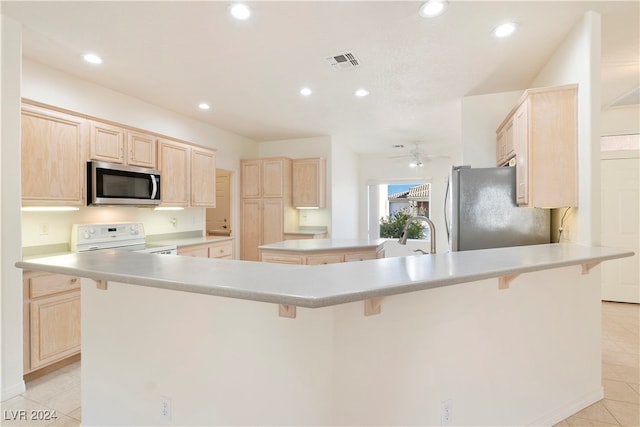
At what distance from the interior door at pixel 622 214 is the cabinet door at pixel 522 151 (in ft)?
8.93

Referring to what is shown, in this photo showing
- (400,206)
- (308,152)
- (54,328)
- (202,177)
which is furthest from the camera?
(400,206)

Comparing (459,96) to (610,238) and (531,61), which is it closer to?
(531,61)

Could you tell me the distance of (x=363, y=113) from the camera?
4398 millimetres

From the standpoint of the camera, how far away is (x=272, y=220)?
5539 mm

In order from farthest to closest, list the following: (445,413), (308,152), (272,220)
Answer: (308,152) < (272,220) < (445,413)

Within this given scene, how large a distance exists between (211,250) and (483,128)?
3882 mm

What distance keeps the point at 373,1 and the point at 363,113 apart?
94.1 inches

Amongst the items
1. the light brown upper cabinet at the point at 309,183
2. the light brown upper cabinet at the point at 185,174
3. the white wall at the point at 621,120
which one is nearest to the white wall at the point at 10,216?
the light brown upper cabinet at the point at 185,174

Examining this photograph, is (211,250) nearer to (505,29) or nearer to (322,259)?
(322,259)

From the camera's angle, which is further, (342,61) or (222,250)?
(222,250)

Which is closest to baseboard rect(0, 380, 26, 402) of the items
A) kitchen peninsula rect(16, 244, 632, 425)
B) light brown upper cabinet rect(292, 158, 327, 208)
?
kitchen peninsula rect(16, 244, 632, 425)

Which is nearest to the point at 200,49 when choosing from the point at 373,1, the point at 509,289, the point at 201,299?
the point at 373,1

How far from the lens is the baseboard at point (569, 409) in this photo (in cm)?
185

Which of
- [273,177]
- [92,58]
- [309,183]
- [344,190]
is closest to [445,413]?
[92,58]
